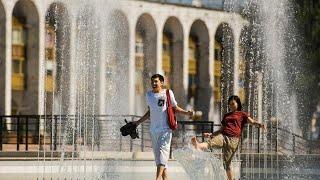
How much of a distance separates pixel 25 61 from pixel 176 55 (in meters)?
11.3

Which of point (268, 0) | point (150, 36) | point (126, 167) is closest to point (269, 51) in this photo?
point (268, 0)

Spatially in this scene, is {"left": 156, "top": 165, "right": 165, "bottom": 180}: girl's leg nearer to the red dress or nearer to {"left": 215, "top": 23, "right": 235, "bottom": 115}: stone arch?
the red dress

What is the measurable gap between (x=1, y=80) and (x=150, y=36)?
11.5m

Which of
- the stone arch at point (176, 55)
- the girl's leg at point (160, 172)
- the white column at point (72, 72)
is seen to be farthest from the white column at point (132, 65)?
the girl's leg at point (160, 172)

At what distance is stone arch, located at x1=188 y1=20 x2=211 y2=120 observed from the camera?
62.3 m

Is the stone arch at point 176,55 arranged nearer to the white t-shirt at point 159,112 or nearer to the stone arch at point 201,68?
the stone arch at point 201,68

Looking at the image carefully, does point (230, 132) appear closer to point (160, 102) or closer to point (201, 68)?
point (160, 102)

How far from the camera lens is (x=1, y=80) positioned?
52094 millimetres

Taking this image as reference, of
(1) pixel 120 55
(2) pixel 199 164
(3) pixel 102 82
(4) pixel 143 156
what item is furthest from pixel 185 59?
(2) pixel 199 164

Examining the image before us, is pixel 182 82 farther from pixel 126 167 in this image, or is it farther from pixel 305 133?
pixel 126 167

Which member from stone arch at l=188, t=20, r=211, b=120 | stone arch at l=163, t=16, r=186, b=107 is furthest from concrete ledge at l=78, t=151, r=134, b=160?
stone arch at l=188, t=20, r=211, b=120

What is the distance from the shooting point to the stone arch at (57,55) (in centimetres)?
5041

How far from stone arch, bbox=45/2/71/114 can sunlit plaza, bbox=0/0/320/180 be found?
8cm

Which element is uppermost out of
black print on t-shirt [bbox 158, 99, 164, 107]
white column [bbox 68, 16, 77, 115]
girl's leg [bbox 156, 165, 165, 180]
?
white column [bbox 68, 16, 77, 115]
